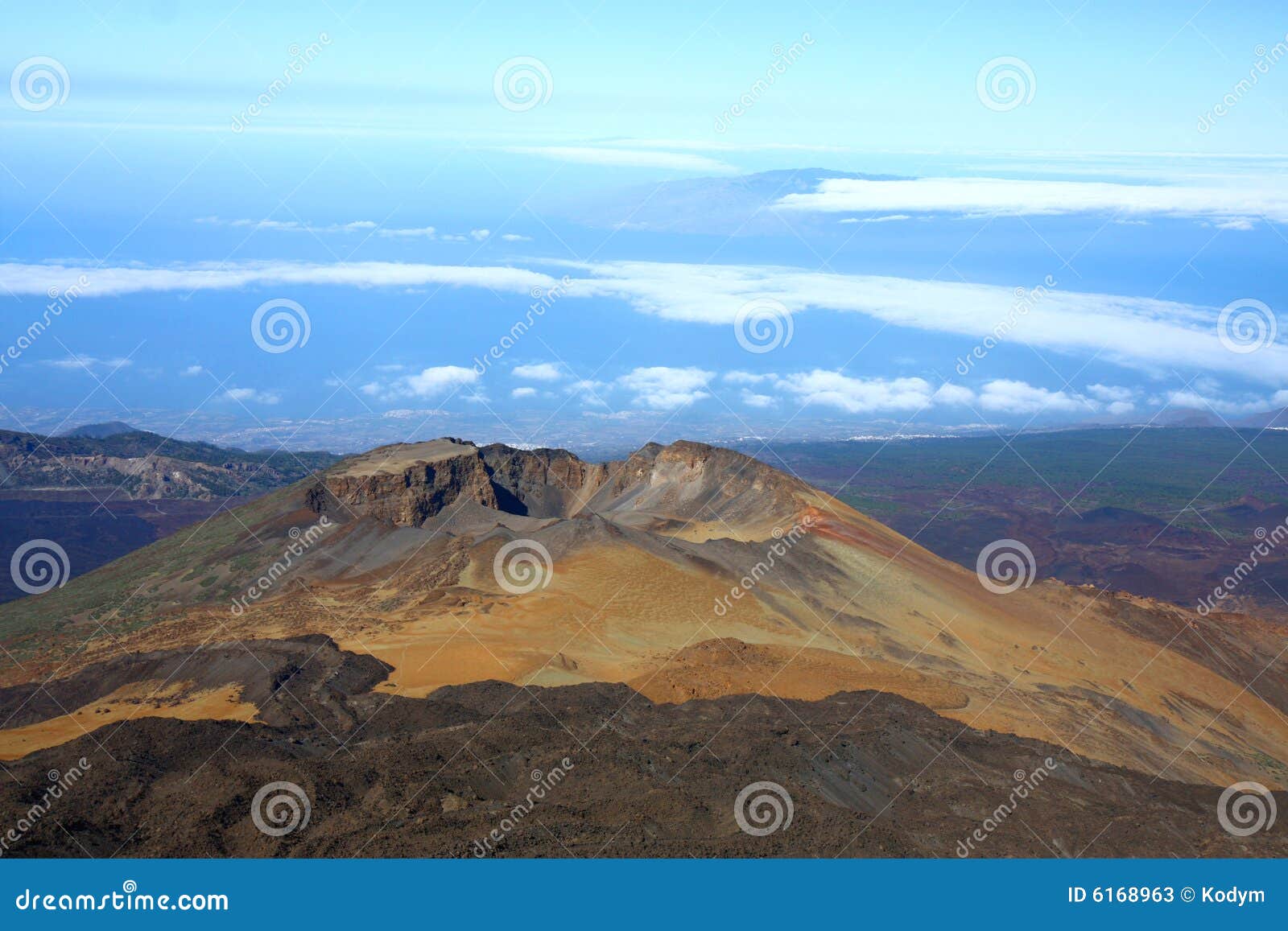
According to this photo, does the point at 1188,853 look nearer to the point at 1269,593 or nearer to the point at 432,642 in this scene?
the point at 432,642

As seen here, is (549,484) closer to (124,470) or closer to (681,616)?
(681,616)

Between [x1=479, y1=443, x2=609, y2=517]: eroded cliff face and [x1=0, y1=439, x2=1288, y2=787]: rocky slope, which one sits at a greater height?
[x1=479, y1=443, x2=609, y2=517]: eroded cliff face

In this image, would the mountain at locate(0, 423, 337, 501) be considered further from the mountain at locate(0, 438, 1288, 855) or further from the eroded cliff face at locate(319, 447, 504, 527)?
the eroded cliff face at locate(319, 447, 504, 527)

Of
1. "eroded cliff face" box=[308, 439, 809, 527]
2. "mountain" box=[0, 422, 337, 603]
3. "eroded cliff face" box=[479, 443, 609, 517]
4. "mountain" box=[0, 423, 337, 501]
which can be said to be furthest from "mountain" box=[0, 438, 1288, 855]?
"mountain" box=[0, 423, 337, 501]

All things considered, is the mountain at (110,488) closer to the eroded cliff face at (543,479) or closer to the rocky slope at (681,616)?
the eroded cliff face at (543,479)

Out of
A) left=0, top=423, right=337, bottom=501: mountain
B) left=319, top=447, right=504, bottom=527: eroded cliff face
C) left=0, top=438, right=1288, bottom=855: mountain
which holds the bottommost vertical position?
left=0, top=438, right=1288, bottom=855: mountain

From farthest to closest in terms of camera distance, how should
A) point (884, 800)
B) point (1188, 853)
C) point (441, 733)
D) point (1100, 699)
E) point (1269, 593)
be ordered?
point (1269, 593) → point (1100, 699) → point (441, 733) → point (884, 800) → point (1188, 853)

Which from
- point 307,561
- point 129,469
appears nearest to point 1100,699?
point 307,561

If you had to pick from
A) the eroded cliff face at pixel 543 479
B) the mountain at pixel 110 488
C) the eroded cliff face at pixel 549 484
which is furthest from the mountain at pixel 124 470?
the eroded cliff face at pixel 543 479

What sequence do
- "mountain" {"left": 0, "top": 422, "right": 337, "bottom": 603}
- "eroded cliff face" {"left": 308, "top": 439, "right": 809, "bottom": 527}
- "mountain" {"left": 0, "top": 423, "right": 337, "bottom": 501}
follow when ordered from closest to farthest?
"eroded cliff face" {"left": 308, "top": 439, "right": 809, "bottom": 527}
"mountain" {"left": 0, "top": 422, "right": 337, "bottom": 603}
"mountain" {"left": 0, "top": 423, "right": 337, "bottom": 501}
